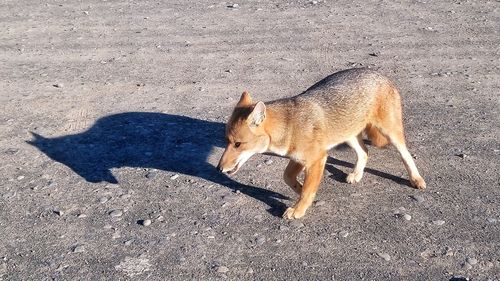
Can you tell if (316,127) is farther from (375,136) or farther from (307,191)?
(375,136)

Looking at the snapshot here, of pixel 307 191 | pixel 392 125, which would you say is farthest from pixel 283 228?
pixel 392 125

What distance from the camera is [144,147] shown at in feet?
24.1

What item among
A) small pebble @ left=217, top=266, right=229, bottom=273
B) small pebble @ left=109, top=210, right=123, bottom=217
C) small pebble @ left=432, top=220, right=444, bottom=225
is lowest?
small pebble @ left=109, top=210, right=123, bottom=217

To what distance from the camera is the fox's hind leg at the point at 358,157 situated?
647 cm

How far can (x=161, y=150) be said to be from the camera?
7.23m

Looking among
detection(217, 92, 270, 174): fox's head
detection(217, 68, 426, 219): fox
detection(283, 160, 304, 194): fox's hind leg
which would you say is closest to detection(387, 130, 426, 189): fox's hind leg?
detection(217, 68, 426, 219): fox

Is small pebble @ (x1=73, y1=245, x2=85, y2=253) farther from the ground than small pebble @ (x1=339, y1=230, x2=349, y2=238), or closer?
closer

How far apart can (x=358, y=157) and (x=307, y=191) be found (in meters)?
1.10

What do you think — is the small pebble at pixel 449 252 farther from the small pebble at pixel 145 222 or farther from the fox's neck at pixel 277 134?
the small pebble at pixel 145 222

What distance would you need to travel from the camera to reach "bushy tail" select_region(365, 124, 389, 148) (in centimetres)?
654

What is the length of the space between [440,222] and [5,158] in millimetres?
4738

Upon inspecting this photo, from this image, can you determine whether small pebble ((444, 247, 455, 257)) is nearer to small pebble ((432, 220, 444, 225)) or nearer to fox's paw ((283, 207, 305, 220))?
small pebble ((432, 220, 444, 225))

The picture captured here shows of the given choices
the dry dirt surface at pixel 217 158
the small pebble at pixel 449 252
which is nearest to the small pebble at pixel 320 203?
the dry dirt surface at pixel 217 158

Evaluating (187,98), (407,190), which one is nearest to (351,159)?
(407,190)
